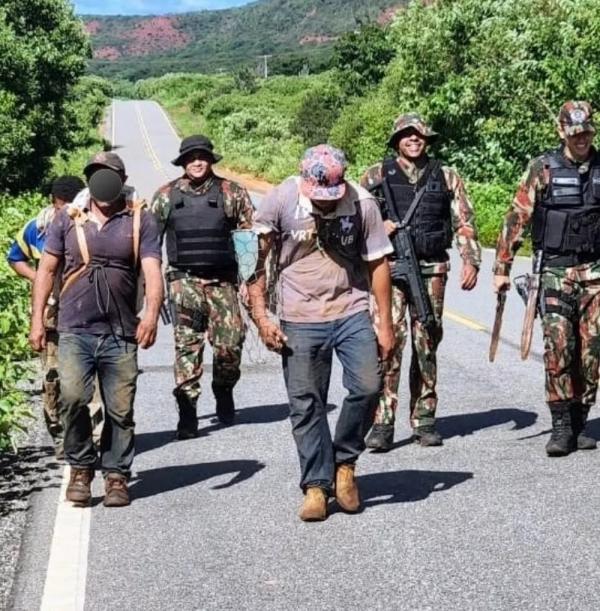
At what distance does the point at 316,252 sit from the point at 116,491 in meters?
1.52

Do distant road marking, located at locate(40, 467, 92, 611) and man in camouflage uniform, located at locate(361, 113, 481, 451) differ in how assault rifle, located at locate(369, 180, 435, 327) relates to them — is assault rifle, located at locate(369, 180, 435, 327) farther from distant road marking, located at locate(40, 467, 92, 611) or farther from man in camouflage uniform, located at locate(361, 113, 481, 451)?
distant road marking, located at locate(40, 467, 92, 611)

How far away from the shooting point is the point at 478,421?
330 inches

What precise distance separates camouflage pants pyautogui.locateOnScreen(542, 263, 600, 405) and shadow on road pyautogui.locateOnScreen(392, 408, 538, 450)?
77 cm

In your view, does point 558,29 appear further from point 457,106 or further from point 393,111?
point 393,111

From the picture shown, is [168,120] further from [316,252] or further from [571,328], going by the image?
[316,252]

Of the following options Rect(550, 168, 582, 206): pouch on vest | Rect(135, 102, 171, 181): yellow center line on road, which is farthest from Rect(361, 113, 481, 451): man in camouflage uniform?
Rect(135, 102, 171, 181): yellow center line on road

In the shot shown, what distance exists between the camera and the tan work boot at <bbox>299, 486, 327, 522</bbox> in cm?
596

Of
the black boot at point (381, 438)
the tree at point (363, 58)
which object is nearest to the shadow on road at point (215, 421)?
the black boot at point (381, 438)

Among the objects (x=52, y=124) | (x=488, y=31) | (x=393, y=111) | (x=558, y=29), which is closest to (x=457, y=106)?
(x=488, y=31)

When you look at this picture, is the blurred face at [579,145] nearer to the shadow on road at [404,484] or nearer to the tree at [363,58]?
the shadow on road at [404,484]

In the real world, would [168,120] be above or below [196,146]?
below

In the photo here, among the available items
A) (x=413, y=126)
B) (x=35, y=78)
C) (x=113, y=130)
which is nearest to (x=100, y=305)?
(x=413, y=126)

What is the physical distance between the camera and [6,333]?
23.7 feet

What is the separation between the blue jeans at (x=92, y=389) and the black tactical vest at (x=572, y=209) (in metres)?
2.41
